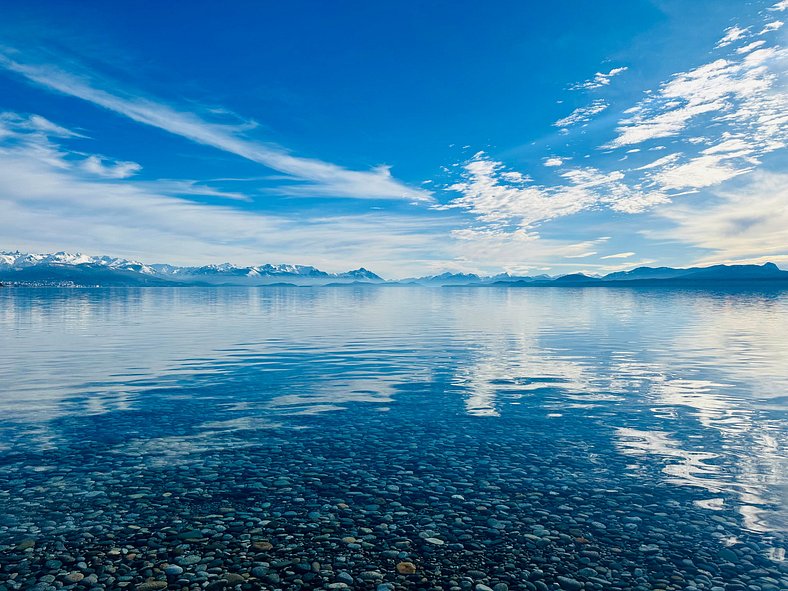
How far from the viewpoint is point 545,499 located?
15.6 meters

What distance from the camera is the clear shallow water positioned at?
39.2 ft

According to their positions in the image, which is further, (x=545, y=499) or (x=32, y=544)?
(x=545, y=499)

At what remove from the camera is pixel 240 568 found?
1172cm

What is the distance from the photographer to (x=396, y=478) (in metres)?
17.5

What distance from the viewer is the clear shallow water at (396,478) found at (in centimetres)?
1194

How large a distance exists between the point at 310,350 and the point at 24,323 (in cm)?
5902

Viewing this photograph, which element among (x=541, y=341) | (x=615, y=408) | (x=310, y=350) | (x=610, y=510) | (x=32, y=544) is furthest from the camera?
(x=541, y=341)

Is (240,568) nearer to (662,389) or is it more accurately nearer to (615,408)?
(615,408)

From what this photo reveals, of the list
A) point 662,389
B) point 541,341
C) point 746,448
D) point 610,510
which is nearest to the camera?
→ point 610,510

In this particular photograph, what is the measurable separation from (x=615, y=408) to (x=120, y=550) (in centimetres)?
2371

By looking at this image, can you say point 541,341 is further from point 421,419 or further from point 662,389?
point 421,419

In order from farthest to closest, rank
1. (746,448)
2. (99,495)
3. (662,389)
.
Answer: (662,389)
(746,448)
(99,495)

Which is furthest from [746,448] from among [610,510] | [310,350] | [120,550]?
[310,350]

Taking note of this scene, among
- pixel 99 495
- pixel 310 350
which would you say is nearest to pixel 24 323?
pixel 310 350
